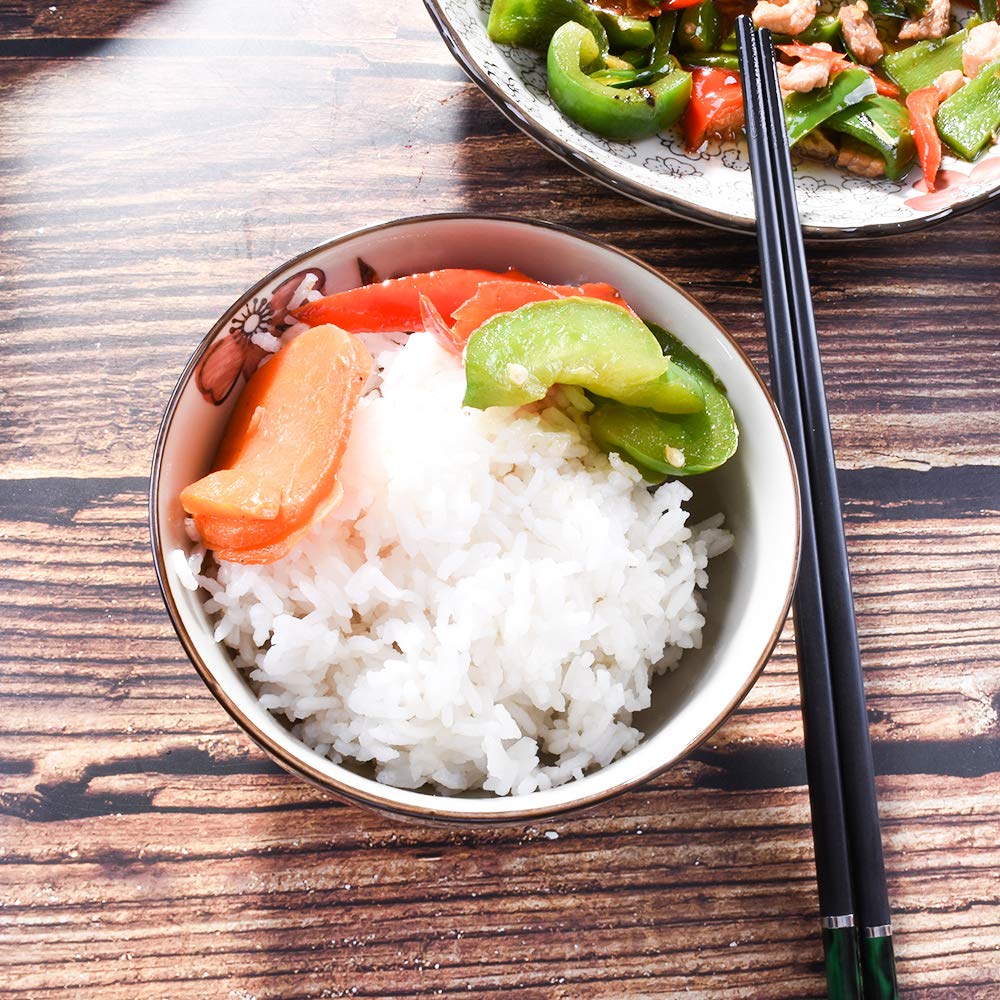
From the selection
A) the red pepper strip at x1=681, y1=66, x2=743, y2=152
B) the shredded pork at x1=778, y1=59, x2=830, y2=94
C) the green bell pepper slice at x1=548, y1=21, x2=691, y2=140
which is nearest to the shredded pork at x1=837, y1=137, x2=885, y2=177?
the shredded pork at x1=778, y1=59, x2=830, y2=94

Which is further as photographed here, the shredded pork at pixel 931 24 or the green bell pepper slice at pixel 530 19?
the shredded pork at pixel 931 24

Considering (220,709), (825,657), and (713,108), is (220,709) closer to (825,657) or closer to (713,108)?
(825,657)

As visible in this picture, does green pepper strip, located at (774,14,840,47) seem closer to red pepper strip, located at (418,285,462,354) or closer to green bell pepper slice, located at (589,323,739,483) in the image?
green bell pepper slice, located at (589,323,739,483)

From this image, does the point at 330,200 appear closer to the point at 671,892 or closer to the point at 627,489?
the point at 627,489

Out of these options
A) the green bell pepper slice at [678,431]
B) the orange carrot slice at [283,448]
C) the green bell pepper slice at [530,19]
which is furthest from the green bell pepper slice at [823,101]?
the orange carrot slice at [283,448]

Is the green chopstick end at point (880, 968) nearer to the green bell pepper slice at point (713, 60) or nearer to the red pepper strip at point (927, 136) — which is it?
the red pepper strip at point (927, 136)

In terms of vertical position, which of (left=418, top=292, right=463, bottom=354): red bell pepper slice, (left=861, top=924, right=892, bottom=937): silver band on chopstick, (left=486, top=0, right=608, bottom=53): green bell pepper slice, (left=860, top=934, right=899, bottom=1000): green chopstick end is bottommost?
(left=860, top=934, right=899, bottom=1000): green chopstick end
